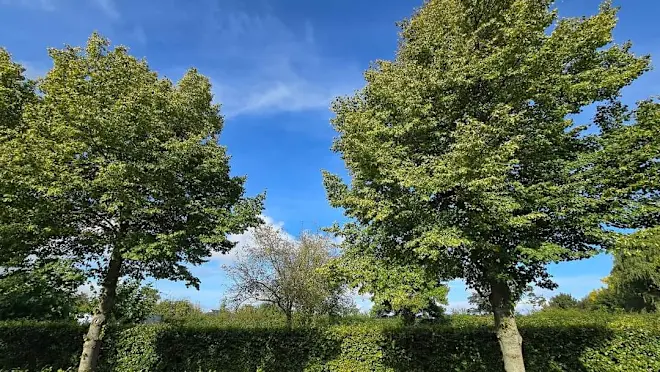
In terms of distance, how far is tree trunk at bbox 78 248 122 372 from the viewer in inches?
414

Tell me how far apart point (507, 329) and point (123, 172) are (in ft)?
32.1

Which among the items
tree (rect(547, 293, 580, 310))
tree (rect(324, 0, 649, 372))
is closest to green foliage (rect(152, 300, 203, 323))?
tree (rect(324, 0, 649, 372))

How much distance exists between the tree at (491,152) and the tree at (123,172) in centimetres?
426

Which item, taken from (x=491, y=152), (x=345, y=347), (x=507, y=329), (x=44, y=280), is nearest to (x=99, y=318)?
(x=44, y=280)

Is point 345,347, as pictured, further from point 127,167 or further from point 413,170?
point 127,167

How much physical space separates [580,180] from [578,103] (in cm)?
184

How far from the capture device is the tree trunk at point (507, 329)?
871 cm

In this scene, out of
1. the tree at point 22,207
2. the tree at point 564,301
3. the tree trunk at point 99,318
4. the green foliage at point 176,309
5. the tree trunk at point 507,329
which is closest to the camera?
the tree trunk at point 507,329

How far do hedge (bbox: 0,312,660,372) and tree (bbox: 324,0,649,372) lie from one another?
10.3 feet

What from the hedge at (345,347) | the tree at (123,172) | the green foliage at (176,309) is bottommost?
the hedge at (345,347)

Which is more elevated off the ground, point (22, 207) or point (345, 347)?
point (22, 207)

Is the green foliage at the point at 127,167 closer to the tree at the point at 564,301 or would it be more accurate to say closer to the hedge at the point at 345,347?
the hedge at the point at 345,347

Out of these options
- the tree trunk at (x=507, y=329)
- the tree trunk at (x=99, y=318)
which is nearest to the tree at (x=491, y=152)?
the tree trunk at (x=507, y=329)

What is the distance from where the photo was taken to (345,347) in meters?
12.8
